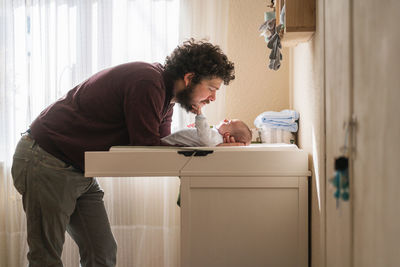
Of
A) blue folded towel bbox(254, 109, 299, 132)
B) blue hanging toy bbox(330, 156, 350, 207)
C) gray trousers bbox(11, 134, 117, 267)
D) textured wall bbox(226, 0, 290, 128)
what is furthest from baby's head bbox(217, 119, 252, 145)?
blue hanging toy bbox(330, 156, 350, 207)

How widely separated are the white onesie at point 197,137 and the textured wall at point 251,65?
2.40ft

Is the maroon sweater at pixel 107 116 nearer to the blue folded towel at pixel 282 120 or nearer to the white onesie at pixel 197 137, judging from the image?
the white onesie at pixel 197 137

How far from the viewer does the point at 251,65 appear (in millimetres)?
2596

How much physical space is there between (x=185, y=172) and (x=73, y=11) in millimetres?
1458

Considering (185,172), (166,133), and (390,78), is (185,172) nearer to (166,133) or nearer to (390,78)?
(166,133)

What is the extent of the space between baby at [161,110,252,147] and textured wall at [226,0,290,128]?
563 millimetres

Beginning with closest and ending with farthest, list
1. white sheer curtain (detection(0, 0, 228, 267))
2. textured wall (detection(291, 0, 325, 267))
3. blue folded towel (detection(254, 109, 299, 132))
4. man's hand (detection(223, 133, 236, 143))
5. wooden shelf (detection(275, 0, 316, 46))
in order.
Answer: textured wall (detection(291, 0, 325, 267)) < wooden shelf (detection(275, 0, 316, 46)) < man's hand (detection(223, 133, 236, 143)) < blue folded towel (detection(254, 109, 299, 132)) < white sheer curtain (detection(0, 0, 228, 267))

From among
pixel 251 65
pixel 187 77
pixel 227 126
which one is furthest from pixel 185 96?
pixel 251 65

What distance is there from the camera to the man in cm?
166

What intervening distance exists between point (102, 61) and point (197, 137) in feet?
3.30

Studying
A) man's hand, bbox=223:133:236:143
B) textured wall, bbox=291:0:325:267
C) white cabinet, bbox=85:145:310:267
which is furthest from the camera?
man's hand, bbox=223:133:236:143

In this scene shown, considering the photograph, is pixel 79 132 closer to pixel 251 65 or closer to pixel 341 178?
pixel 341 178

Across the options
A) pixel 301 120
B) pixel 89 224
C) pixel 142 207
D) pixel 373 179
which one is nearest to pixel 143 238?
pixel 142 207

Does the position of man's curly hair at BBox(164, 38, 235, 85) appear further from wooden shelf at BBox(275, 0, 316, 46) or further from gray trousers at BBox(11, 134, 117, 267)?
gray trousers at BBox(11, 134, 117, 267)
